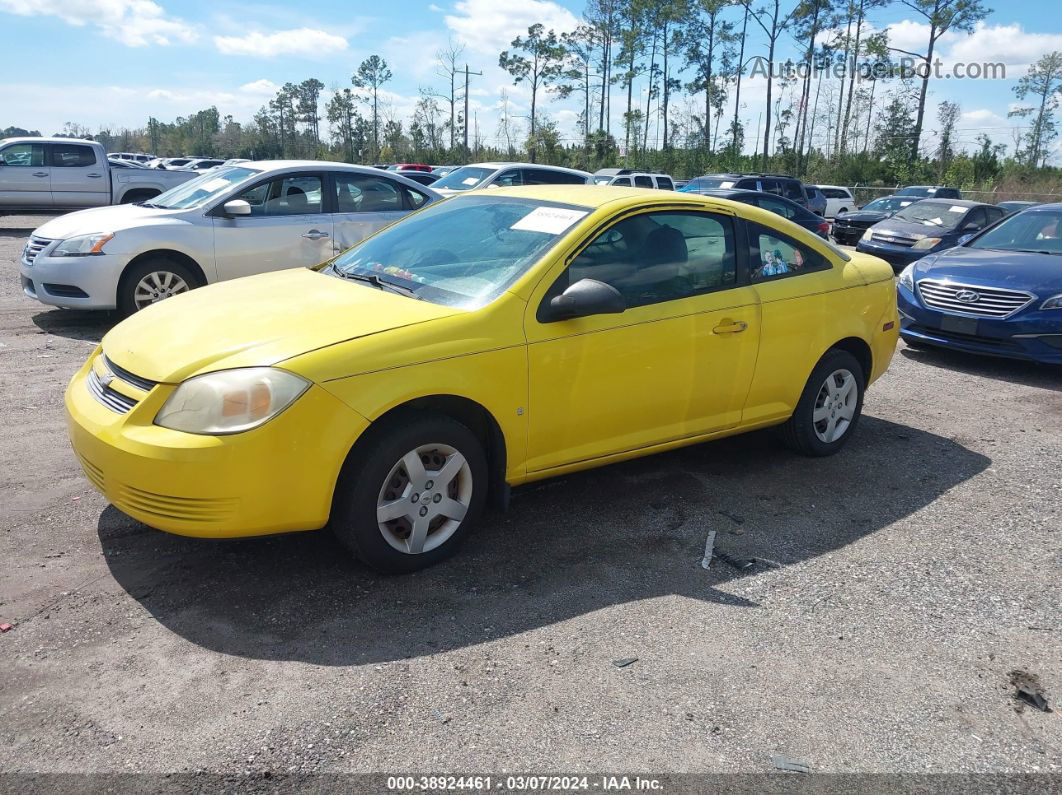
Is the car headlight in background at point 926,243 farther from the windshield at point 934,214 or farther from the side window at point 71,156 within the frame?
the side window at point 71,156

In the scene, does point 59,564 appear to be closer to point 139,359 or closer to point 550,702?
point 139,359

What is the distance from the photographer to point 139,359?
142 inches

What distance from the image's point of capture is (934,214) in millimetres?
16250

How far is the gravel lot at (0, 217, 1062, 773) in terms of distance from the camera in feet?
8.96

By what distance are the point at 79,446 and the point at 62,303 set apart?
526 cm

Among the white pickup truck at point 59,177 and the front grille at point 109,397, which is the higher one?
the white pickup truck at point 59,177

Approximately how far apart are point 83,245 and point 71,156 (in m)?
12.3

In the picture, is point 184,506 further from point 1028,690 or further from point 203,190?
point 203,190

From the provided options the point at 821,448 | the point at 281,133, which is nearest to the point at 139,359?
the point at 821,448

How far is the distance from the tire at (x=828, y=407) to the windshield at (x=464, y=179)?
35.8 feet

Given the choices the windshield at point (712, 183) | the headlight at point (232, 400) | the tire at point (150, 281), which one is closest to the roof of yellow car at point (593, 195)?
the headlight at point (232, 400)

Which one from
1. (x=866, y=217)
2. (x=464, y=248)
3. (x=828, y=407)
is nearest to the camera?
(x=464, y=248)

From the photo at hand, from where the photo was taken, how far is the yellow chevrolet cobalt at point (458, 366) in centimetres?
330

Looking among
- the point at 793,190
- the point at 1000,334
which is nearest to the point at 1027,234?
the point at 1000,334
